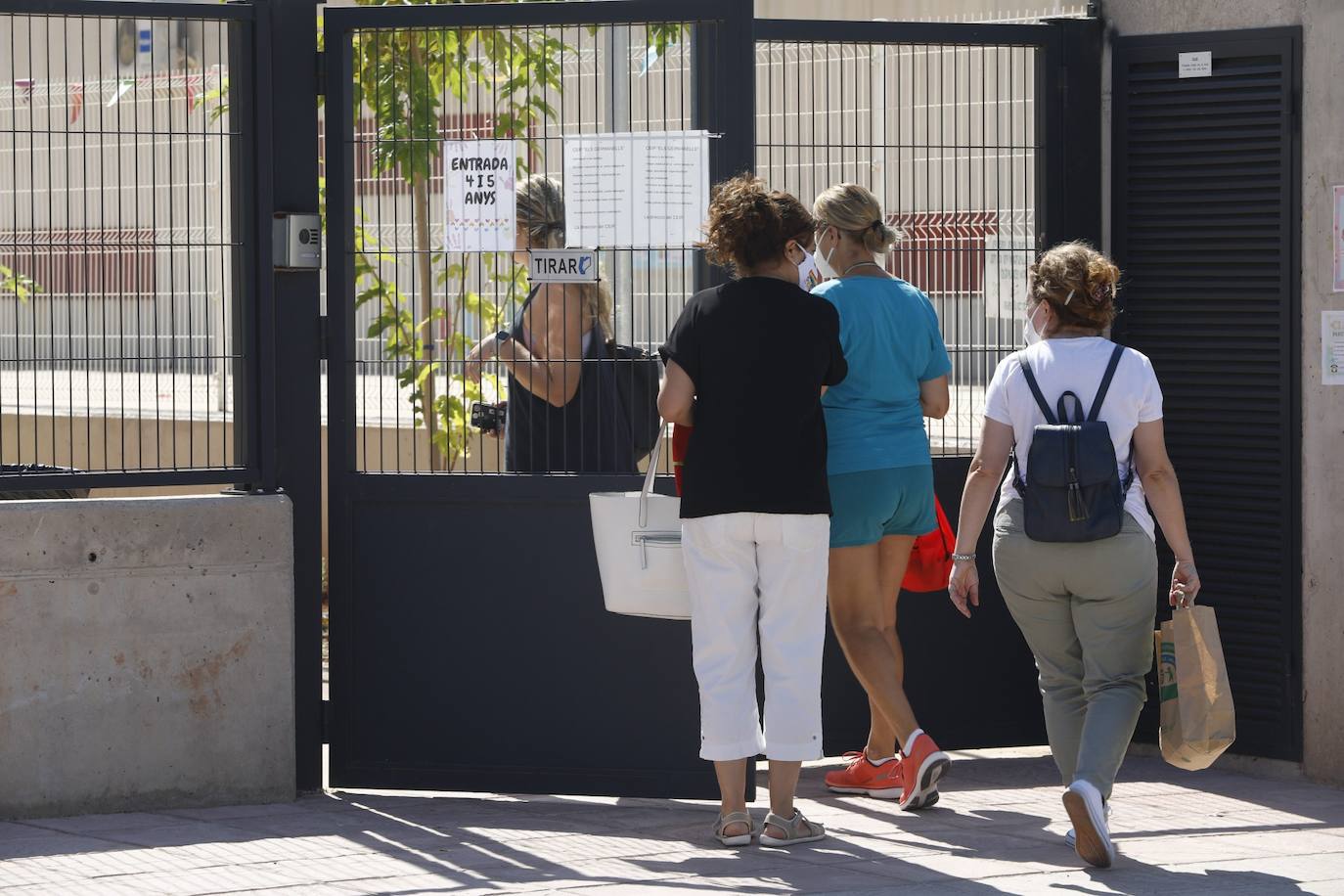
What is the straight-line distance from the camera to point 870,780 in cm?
620

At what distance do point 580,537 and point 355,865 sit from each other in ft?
4.35

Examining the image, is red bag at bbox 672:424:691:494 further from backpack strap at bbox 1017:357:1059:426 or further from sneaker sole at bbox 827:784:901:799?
sneaker sole at bbox 827:784:901:799

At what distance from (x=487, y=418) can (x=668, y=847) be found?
1548 mm

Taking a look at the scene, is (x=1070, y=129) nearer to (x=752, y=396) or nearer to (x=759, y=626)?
(x=752, y=396)

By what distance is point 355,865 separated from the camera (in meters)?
5.14

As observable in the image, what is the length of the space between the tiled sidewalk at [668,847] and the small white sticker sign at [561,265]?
165 cm

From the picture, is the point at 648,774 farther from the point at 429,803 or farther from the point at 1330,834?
the point at 1330,834

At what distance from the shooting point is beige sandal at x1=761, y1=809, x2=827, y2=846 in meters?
5.35

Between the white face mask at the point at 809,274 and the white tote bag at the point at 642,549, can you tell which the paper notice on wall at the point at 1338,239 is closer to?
the white face mask at the point at 809,274

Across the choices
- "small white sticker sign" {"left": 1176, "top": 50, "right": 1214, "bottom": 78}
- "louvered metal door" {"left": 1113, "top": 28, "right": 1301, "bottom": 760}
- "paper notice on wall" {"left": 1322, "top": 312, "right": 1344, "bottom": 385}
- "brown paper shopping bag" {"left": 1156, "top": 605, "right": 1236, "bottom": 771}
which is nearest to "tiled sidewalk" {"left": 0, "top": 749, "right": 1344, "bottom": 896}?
"brown paper shopping bag" {"left": 1156, "top": 605, "right": 1236, "bottom": 771}

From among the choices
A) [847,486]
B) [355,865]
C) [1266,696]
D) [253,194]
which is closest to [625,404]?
[847,486]

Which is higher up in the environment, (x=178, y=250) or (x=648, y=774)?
(x=178, y=250)

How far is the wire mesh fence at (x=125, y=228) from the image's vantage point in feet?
19.2

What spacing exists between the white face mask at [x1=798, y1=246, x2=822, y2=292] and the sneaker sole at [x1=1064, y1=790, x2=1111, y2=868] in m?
1.61
